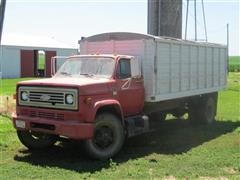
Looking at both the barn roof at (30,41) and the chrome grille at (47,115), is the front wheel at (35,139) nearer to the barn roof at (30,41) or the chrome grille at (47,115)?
the chrome grille at (47,115)

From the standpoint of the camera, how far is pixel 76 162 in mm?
9781

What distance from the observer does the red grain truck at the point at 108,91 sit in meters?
9.82

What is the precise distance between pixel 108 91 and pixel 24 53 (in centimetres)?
3682

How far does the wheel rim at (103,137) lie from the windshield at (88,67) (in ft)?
3.97

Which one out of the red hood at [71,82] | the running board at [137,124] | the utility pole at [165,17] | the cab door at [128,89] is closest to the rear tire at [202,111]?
the utility pole at [165,17]

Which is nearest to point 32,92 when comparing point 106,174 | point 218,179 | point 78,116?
point 78,116

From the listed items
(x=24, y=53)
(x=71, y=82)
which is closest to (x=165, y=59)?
(x=71, y=82)

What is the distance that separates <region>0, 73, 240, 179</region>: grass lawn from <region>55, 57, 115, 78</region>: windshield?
1630 mm

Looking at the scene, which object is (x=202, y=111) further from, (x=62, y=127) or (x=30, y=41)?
(x=30, y=41)

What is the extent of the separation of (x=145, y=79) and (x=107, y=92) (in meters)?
1.78

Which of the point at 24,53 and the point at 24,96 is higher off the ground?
the point at 24,53

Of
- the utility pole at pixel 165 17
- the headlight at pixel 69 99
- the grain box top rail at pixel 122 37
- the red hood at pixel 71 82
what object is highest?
the utility pole at pixel 165 17

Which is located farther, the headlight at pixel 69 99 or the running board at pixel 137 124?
the running board at pixel 137 124

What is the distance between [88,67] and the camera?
11.3 meters
